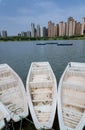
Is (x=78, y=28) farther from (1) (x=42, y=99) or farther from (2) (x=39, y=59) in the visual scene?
(1) (x=42, y=99)

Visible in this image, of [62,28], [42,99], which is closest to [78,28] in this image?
[62,28]

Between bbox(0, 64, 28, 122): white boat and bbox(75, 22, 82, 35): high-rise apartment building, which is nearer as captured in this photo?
bbox(0, 64, 28, 122): white boat

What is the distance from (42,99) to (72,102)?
1.68m

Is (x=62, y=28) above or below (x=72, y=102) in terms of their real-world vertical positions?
above

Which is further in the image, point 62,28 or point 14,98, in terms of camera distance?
point 62,28

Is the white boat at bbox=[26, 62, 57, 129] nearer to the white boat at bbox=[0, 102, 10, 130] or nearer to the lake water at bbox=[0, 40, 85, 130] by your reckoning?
the lake water at bbox=[0, 40, 85, 130]

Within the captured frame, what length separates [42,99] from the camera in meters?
9.73

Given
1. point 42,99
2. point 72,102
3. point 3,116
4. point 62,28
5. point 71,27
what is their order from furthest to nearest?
point 62,28 < point 71,27 < point 42,99 < point 72,102 < point 3,116

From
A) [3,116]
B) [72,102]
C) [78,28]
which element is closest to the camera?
[3,116]

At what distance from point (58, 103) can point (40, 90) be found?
77.3 inches

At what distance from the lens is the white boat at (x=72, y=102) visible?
7758mm

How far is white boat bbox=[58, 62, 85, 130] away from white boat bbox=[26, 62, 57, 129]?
1.39 ft

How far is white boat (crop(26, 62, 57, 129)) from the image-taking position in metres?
8.07

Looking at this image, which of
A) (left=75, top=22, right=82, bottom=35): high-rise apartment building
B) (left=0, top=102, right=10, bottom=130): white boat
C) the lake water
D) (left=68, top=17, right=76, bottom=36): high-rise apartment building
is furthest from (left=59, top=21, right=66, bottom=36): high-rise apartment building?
(left=0, top=102, right=10, bottom=130): white boat
